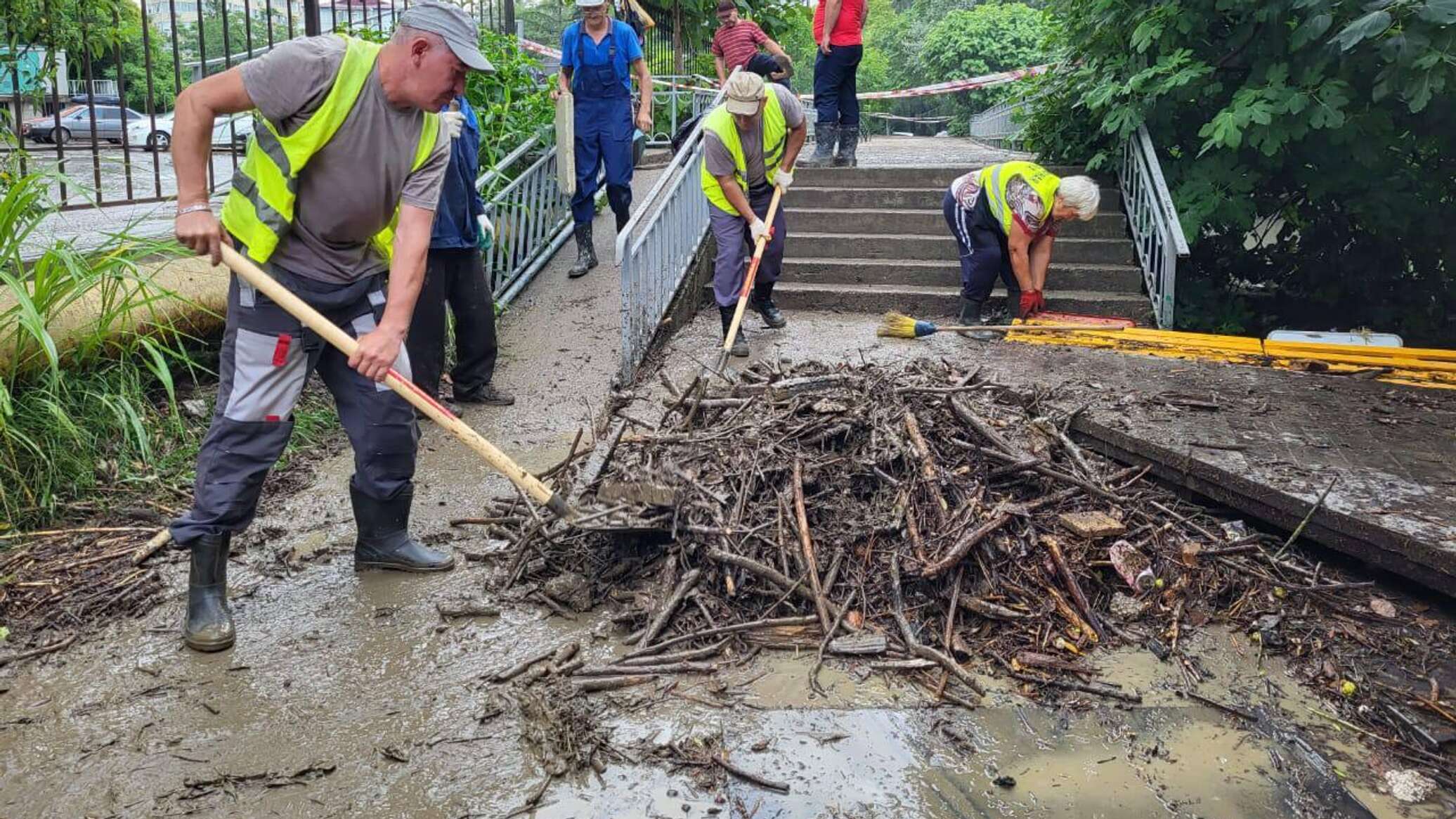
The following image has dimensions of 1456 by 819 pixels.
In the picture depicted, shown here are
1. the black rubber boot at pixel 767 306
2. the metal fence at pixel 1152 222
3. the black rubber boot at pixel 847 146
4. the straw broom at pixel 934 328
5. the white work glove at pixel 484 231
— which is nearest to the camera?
the white work glove at pixel 484 231

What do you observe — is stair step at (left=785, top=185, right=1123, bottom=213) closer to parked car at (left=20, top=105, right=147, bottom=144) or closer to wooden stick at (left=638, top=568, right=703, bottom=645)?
parked car at (left=20, top=105, right=147, bottom=144)

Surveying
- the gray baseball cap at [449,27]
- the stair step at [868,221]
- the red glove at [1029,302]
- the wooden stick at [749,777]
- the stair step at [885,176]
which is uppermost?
the gray baseball cap at [449,27]

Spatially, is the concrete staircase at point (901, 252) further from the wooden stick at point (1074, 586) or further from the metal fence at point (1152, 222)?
the wooden stick at point (1074, 586)

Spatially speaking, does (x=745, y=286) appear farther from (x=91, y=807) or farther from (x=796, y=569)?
(x=91, y=807)

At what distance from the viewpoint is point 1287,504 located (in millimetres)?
3924

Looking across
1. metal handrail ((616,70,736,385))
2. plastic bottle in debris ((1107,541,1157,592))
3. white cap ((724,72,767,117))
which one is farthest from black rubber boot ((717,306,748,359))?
plastic bottle in debris ((1107,541,1157,592))

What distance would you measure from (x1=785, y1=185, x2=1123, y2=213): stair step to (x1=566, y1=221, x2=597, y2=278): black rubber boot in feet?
6.82

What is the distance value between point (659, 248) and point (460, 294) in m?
1.59

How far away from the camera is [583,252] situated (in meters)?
7.94

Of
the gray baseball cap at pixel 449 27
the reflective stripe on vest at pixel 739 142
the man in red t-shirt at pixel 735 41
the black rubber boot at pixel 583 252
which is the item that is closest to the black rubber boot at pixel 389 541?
the gray baseball cap at pixel 449 27

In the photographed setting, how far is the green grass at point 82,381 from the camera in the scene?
163 inches

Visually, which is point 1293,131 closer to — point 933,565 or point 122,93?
point 933,565

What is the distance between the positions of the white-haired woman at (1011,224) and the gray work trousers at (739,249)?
1434 mm

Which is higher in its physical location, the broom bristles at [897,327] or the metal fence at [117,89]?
the metal fence at [117,89]
